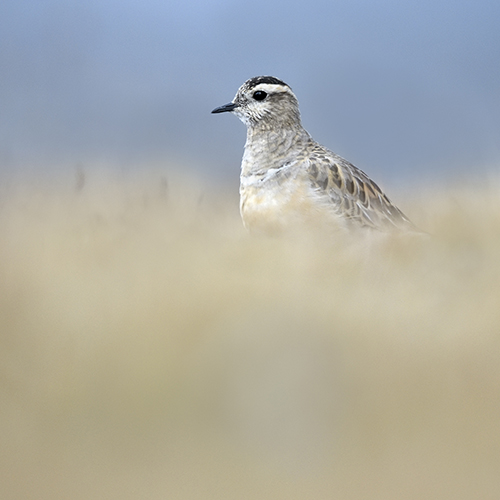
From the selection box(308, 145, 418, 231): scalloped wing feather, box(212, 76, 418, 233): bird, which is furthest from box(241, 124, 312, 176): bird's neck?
box(308, 145, 418, 231): scalloped wing feather

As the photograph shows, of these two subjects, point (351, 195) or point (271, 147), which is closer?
point (351, 195)

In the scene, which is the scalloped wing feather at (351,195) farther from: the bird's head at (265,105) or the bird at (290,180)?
the bird's head at (265,105)

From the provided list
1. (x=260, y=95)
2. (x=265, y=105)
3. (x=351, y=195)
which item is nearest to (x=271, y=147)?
(x=265, y=105)

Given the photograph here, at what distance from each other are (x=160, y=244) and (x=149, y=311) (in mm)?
1075

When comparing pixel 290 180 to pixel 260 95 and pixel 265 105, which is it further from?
pixel 260 95

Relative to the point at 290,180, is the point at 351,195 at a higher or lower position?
lower

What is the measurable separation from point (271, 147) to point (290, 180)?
3.03 ft

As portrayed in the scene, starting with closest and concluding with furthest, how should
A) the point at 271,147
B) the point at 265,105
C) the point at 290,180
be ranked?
the point at 290,180, the point at 271,147, the point at 265,105

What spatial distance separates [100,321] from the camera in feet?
7.75

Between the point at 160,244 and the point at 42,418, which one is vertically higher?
the point at 160,244

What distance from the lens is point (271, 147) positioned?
24.4 feet

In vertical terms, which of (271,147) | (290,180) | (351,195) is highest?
(271,147)

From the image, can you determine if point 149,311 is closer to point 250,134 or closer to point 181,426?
point 181,426

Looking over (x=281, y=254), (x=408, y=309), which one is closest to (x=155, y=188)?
(x=281, y=254)
